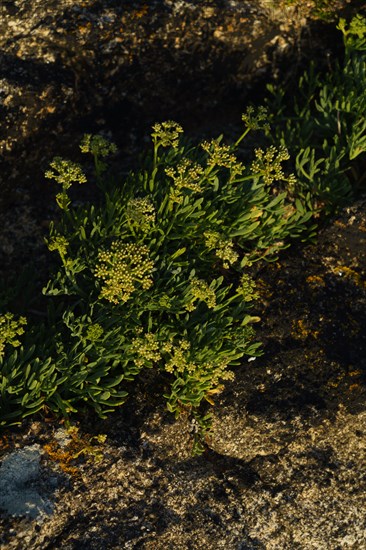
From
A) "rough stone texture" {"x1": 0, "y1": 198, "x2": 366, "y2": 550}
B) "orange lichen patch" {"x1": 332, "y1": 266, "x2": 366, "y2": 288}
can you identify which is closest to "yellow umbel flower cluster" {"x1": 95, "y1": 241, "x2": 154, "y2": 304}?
"rough stone texture" {"x1": 0, "y1": 198, "x2": 366, "y2": 550}

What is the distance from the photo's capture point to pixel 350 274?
6.12m

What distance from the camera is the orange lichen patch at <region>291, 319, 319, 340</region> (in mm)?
5797

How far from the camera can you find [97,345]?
5.31 metres

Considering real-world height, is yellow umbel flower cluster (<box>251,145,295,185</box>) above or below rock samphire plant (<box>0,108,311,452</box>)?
above

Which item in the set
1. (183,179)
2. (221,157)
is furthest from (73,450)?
(221,157)

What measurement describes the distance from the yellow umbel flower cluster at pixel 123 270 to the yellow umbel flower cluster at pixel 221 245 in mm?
530

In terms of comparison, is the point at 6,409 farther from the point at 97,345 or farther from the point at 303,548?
the point at 303,548

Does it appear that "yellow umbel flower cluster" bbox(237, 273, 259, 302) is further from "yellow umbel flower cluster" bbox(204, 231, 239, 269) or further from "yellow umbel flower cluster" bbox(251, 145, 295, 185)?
"yellow umbel flower cluster" bbox(251, 145, 295, 185)

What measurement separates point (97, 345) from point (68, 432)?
650mm

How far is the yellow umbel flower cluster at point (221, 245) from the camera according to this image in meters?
5.39

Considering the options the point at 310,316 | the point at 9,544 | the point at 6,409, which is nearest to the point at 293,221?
the point at 310,316

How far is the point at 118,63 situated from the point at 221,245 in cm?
246

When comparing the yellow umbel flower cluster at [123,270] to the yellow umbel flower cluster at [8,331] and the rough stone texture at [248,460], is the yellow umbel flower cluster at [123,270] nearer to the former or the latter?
the yellow umbel flower cluster at [8,331]

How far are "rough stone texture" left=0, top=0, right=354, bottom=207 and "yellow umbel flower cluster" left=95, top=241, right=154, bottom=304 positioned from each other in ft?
5.89
